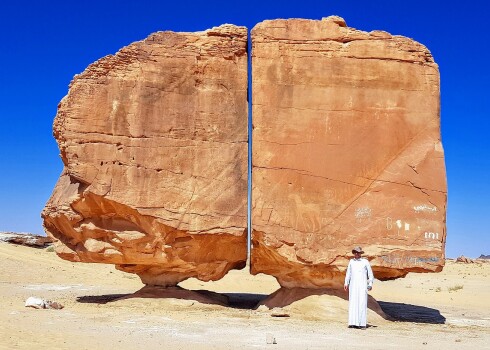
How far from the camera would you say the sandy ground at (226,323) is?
7387mm

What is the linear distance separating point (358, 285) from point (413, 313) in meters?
3.16

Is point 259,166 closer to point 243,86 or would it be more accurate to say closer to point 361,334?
point 243,86

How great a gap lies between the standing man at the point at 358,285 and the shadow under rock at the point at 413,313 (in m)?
1.73

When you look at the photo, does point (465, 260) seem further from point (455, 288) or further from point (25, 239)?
point (25, 239)

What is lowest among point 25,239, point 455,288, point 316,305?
point 316,305

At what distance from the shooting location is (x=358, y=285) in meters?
9.38

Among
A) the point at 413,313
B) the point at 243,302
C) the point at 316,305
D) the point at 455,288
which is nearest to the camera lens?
the point at 316,305

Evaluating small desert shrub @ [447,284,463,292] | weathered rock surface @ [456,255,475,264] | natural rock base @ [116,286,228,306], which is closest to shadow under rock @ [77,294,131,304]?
natural rock base @ [116,286,228,306]

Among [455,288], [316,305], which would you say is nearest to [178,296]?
[316,305]

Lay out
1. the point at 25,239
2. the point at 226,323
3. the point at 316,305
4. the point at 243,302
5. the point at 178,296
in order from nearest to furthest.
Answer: the point at 226,323, the point at 316,305, the point at 178,296, the point at 243,302, the point at 25,239

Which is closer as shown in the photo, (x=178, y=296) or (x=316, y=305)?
(x=316, y=305)

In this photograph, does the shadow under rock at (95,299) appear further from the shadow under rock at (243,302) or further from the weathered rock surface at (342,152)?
the weathered rock surface at (342,152)

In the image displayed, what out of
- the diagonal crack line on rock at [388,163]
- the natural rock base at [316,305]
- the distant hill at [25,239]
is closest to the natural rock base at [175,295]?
the natural rock base at [316,305]

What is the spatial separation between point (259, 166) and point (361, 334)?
340cm
